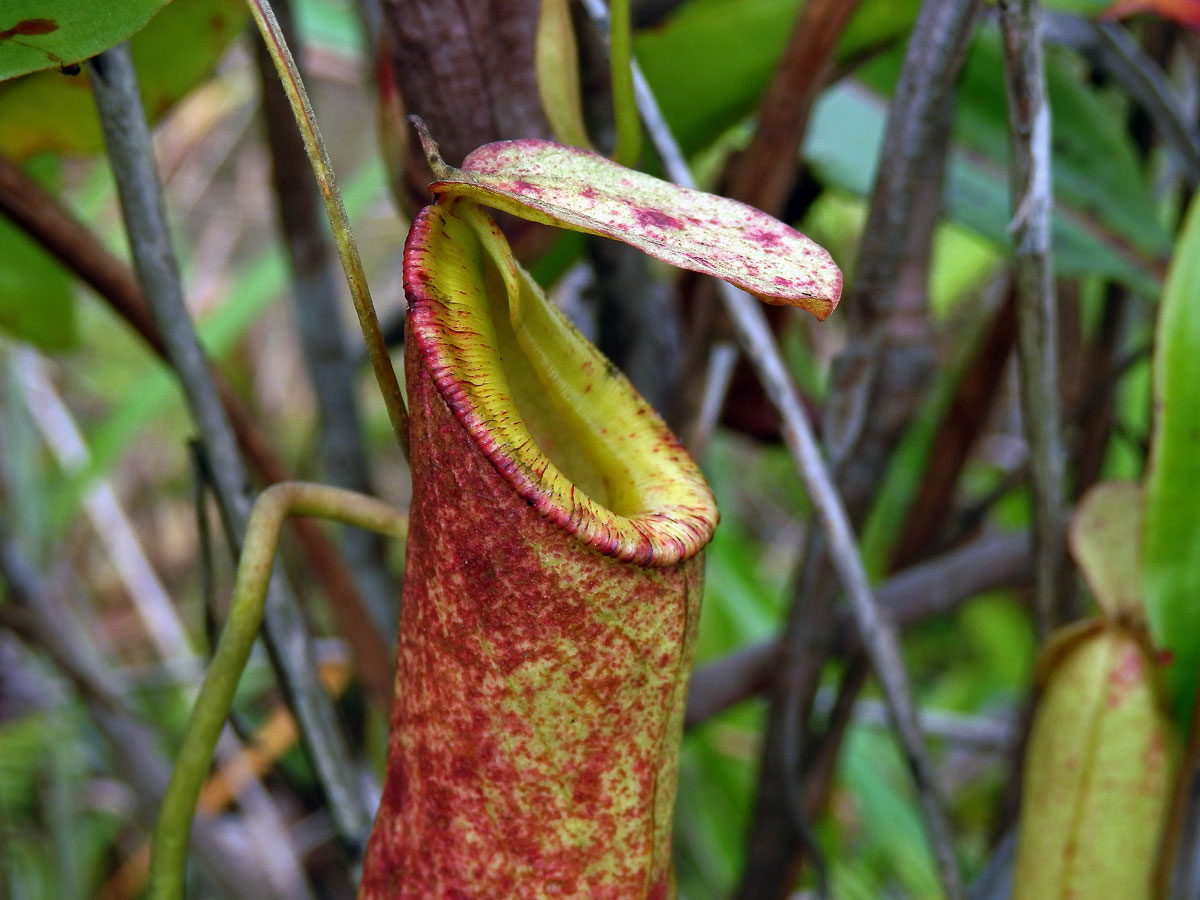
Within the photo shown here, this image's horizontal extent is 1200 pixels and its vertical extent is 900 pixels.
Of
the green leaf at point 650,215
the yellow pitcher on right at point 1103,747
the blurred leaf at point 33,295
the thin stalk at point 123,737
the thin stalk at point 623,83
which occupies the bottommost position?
the thin stalk at point 123,737

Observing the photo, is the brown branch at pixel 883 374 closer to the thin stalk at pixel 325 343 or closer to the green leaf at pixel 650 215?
the green leaf at pixel 650 215

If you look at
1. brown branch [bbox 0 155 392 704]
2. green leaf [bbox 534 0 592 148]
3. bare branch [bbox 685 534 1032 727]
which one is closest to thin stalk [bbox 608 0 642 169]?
green leaf [bbox 534 0 592 148]

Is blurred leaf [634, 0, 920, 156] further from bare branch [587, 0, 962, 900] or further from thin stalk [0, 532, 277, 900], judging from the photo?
thin stalk [0, 532, 277, 900]

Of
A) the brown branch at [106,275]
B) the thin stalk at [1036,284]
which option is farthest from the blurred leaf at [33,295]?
the thin stalk at [1036,284]

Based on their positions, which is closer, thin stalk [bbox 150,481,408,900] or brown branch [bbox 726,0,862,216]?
thin stalk [bbox 150,481,408,900]

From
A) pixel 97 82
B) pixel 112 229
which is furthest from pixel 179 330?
pixel 112 229

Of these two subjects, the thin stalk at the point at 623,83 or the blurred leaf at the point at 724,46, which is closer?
the thin stalk at the point at 623,83

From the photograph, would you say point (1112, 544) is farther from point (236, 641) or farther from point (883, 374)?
point (236, 641)
